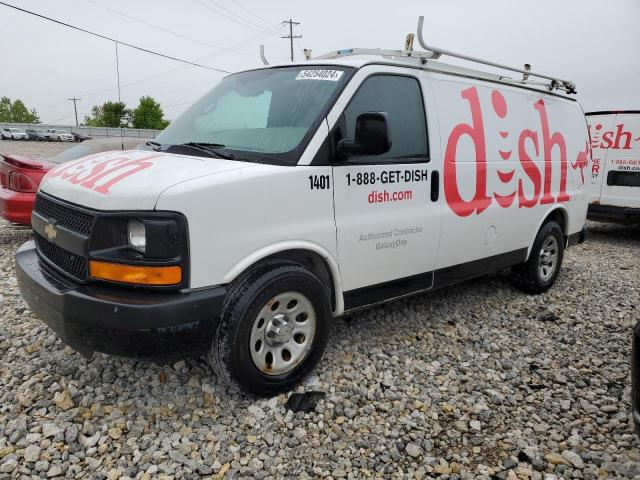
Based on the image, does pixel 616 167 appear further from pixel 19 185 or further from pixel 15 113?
pixel 15 113

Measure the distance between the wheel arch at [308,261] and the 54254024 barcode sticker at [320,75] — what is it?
3.74 feet

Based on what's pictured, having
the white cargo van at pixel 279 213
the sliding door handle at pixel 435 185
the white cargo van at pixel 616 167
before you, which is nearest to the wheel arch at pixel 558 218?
the white cargo van at pixel 279 213

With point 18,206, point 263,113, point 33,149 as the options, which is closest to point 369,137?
point 263,113

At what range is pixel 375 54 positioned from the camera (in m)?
3.80

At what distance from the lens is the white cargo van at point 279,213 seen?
2562 millimetres

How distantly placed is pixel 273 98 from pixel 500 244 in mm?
2511

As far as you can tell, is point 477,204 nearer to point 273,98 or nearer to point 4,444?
point 273,98

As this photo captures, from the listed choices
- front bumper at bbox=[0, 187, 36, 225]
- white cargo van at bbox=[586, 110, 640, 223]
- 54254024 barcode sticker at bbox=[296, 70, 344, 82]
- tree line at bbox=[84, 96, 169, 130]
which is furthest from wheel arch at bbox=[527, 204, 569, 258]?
tree line at bbox=[84, 96, 169, 130]

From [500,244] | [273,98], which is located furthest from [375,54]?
[500,244]

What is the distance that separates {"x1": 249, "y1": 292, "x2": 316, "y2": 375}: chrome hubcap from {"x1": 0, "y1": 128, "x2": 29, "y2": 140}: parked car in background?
55199 mm

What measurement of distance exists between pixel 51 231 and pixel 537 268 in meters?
4.54

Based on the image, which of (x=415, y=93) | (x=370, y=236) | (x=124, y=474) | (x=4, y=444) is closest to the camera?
(x=124, y=474)

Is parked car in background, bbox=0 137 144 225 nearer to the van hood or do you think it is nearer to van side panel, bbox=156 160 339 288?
the van hood

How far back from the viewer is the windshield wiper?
3.07m
